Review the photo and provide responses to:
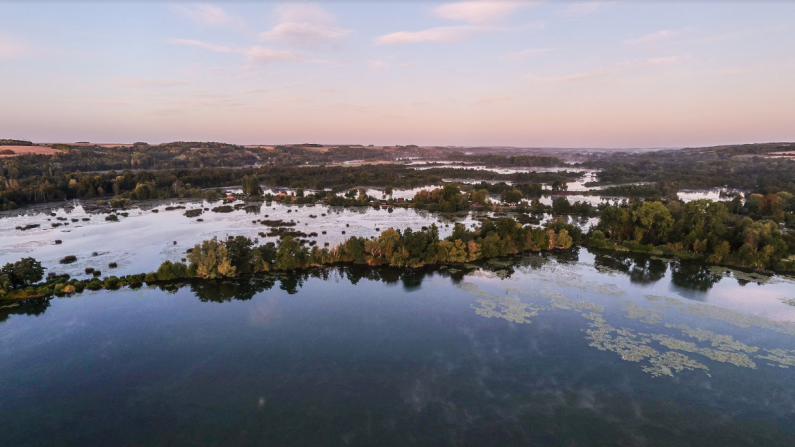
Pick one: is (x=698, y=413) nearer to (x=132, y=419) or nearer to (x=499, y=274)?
(x=499, y=274)

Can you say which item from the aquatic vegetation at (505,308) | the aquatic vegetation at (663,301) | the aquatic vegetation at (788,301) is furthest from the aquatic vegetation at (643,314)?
the aquatic vegetation at (788,301)

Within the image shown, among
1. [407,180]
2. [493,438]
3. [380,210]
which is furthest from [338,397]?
[407,180]

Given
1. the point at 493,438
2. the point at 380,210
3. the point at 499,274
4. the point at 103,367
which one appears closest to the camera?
the point at 493,438

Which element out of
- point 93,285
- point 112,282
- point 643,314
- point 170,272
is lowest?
point 643,314

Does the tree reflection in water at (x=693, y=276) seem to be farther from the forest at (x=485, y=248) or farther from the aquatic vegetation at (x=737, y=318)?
the aquatic vegetation at (x=737, y=318)

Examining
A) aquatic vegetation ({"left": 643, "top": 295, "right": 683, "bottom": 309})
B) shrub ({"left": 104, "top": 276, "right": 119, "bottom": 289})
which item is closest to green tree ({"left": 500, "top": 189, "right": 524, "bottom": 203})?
aquatic vegetation ({"left": 643, "top": 295, "right": 683, "bottom": 309})

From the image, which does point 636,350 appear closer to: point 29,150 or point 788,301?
point 788,301

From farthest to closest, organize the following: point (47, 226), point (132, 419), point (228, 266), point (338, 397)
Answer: point (47, 226) < point (228, 266) < point (338, 397) < point (132, 419)

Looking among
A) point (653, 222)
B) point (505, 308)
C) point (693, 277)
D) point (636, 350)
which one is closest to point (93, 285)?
point (505, 308)
